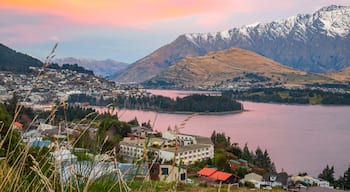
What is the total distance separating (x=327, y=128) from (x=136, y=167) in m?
49.8

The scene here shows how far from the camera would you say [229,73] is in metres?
149

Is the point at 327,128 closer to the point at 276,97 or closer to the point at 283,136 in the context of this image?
the point at 283,136

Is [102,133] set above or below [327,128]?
above

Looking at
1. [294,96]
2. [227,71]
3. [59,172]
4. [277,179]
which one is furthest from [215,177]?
[227,71]

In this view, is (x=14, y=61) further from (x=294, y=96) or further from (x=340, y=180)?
(x=340, y=180)

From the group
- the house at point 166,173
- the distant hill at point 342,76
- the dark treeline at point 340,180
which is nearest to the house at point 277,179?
the dark treeline at point 340,180

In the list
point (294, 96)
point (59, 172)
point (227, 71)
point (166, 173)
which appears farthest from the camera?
point (227, 71)

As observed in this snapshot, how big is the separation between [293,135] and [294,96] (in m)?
48.7

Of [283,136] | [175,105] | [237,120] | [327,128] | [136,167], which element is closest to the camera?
[136,167]

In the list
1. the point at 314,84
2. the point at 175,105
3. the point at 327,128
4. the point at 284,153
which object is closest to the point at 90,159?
the point at 284,153

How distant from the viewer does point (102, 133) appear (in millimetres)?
2031

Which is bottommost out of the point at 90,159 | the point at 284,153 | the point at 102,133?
the point at 284,153

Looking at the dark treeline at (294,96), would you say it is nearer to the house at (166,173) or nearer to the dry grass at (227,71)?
the dry grass at (227,71)

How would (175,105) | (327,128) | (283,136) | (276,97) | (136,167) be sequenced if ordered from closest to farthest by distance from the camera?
1. (136,167)
2. (283,136)
3. (327,128)
4. (175,105)
5. (276,97)
